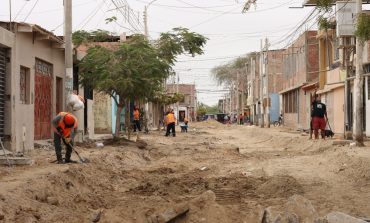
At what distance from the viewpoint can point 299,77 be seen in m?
41.1

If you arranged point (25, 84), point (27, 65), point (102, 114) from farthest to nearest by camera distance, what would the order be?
point (102, 114) → point (25, 84) → point (27, 65)

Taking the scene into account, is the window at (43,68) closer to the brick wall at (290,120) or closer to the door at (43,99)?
the door at (43,99)

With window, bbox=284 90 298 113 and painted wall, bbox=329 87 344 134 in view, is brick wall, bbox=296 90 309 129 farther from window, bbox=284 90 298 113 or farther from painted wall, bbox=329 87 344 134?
painted wall, bbox=329 87 344 134

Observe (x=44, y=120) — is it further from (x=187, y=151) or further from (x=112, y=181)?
(x=112, y=181)

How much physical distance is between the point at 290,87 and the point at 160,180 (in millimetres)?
33666

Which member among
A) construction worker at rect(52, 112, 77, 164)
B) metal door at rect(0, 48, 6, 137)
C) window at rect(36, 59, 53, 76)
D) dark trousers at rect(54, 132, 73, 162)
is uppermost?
window at rect(36, 59, 53, 76)

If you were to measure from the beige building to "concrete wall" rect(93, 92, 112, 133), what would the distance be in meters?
10.4

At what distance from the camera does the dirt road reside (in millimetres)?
8625

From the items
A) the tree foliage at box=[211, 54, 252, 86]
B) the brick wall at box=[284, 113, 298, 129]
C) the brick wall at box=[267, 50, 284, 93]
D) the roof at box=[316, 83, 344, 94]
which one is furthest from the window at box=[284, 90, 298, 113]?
the tree foliage at box=[211, 54, 252, 86]

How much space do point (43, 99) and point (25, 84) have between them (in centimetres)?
225

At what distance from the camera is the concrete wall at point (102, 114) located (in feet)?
107

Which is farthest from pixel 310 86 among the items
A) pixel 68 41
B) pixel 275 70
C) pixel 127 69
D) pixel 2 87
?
pixel 275 70

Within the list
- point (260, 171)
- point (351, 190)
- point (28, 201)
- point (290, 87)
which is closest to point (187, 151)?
point (260, 171)

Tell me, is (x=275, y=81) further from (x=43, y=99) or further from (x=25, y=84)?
(x=25, y=84)
